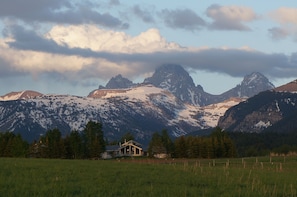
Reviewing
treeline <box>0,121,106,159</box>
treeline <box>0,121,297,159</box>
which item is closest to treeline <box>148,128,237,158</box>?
treeline <box>0,121,297,159</box>

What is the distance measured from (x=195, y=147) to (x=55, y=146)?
41881 mm

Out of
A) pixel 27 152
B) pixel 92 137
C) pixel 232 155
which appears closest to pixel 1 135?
pixel 27 152

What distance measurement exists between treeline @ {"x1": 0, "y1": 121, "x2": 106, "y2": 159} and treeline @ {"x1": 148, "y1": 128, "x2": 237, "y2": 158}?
2219 cm

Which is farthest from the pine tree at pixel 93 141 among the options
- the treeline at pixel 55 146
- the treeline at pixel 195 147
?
the treeline at pixel 195 147

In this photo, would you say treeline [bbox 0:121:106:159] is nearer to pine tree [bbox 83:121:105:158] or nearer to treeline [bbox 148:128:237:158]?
pine tree [bbox 83:121:105:158]

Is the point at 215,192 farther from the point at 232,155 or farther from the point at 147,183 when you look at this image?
the point at 232,155

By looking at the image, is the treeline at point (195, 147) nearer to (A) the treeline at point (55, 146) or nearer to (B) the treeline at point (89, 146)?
(B) the treeline at point (89, 146)

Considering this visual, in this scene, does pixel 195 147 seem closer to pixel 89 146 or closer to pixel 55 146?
pixel 89 146

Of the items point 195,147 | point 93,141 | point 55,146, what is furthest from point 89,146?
point 195,147

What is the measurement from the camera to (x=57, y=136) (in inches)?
5925

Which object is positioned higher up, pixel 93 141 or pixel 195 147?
pixel 93 141

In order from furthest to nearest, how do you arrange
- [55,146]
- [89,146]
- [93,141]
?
[89,146] < [93,141] < [55,146]

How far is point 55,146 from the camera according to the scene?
474 feet

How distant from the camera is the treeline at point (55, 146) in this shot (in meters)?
140
